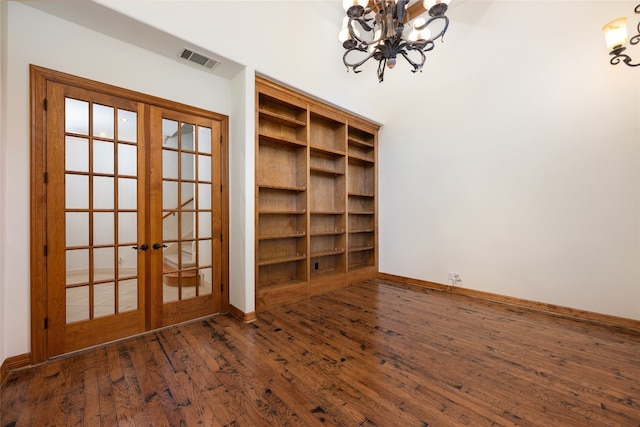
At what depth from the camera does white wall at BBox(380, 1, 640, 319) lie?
289cm

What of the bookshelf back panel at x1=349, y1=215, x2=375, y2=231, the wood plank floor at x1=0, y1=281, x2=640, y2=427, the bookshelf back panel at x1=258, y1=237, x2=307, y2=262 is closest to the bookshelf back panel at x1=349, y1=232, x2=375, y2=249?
the bookshelf back panel at x1=349, y1=215, x2=375, y2=231

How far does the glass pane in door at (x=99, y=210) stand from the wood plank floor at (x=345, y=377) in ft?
1.59

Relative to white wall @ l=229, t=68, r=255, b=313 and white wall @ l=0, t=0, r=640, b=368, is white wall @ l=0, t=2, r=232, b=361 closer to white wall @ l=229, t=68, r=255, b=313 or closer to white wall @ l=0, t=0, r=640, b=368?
white wall @ l=0, t=0, r=640, b=368

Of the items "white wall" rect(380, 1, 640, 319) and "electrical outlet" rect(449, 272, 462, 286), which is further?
"electrical outlet" rect(449, 272, 462, 286)

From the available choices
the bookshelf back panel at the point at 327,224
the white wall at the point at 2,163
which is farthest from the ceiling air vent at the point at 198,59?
the bookshelf back panel at the point at 327,224

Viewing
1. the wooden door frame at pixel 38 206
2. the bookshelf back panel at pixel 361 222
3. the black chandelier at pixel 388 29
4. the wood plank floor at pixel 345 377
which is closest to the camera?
the wood plank floor at pixel 345 377

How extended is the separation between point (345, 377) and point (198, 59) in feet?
11.5

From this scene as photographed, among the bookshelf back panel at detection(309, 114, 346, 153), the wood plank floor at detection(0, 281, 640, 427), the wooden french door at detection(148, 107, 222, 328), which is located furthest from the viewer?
the bookshelf back panel at detection(309, 114, 346, 153)

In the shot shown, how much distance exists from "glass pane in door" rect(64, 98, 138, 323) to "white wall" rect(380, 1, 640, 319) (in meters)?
4.13

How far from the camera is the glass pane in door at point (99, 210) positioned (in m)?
2.33

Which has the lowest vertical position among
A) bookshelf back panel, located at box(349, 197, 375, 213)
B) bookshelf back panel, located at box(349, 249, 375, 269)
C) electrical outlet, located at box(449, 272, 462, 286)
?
electrical outlet, located at box(449, 272, 462, 286)

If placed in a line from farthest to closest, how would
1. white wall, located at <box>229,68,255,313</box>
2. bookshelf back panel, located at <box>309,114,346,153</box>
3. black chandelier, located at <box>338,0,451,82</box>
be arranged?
bookshelf back panel, located at <box>309,114,346,153</box>
white wall, located at <box>229,68,255,313</box>
black chandelier, located at <box>338,0,451,82</box>

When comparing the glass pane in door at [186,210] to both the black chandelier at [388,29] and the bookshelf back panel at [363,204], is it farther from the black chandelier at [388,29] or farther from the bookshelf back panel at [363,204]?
the bookshelf back panel at [363,204]

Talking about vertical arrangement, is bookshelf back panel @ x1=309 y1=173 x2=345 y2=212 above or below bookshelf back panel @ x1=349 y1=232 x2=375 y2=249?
above
